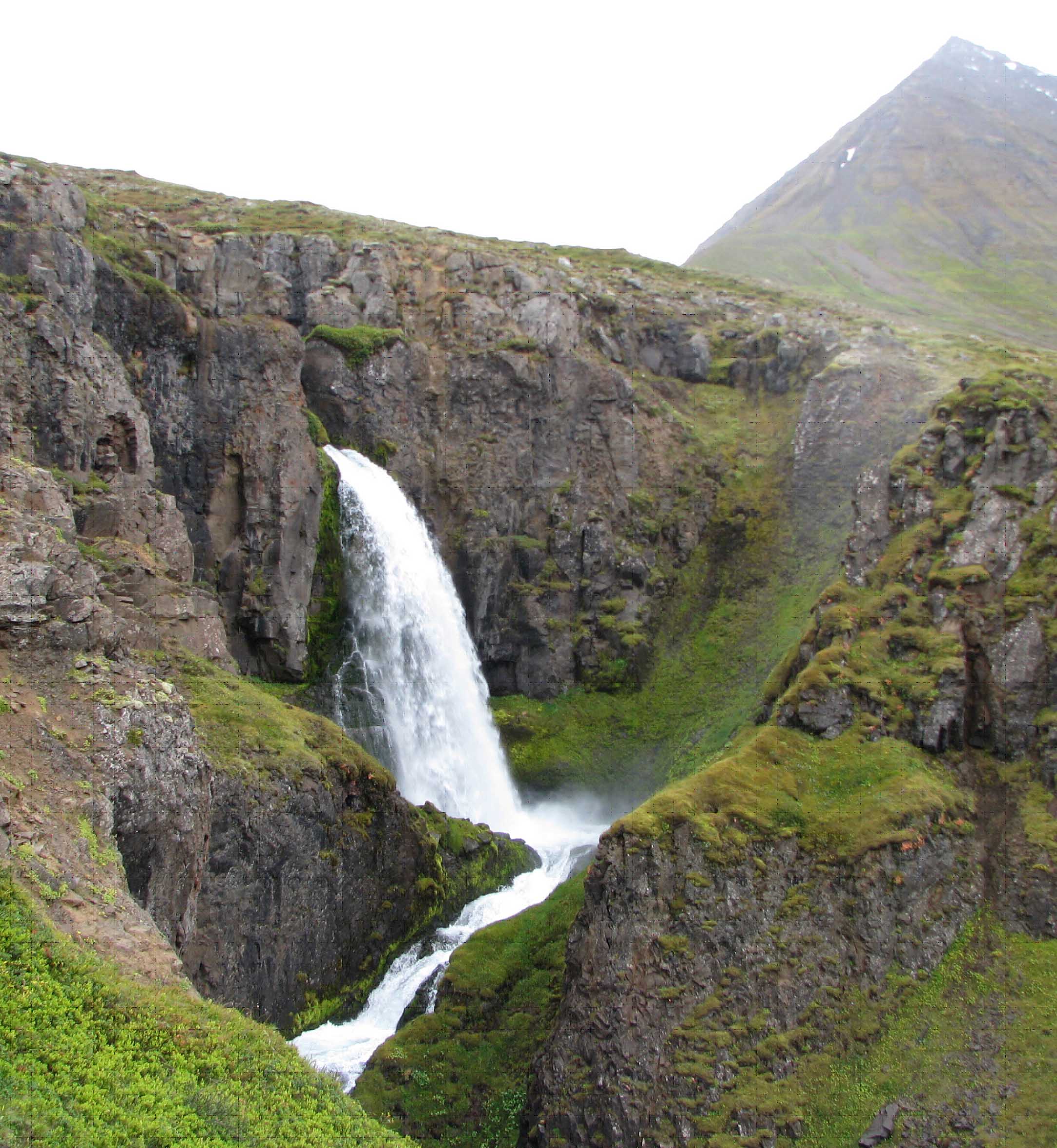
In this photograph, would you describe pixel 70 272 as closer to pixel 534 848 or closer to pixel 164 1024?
pixel 534 848

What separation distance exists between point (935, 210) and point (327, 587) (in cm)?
12390

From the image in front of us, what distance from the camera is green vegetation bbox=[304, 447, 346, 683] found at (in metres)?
38.3

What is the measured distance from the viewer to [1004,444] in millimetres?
34375

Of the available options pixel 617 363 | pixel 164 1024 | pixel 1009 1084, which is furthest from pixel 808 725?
pixel 617 363

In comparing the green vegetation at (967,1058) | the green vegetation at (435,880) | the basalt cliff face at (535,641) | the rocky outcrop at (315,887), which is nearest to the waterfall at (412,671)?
the basalt cliff face at (535,641)

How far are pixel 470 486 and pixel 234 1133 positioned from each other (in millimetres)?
40043

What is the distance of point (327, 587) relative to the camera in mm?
39656

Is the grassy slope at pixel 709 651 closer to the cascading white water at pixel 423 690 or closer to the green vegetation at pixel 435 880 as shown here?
the cascading white water at pixel 423 690

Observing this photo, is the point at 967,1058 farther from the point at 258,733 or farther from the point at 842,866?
the point at 258,733

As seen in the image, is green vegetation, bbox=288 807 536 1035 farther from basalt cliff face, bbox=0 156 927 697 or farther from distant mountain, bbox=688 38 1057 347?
distant mountain, bbox=688 38 1057 347

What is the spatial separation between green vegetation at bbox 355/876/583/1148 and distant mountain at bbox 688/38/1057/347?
74734mm

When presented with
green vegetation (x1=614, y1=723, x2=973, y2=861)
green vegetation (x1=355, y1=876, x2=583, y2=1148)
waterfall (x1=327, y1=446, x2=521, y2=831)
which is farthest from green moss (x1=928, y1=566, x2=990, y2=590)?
waterfall (x1=327, y1=446, x2=521, y2=831)

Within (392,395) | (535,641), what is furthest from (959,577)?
(392,395)

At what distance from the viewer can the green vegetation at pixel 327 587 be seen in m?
38.3
